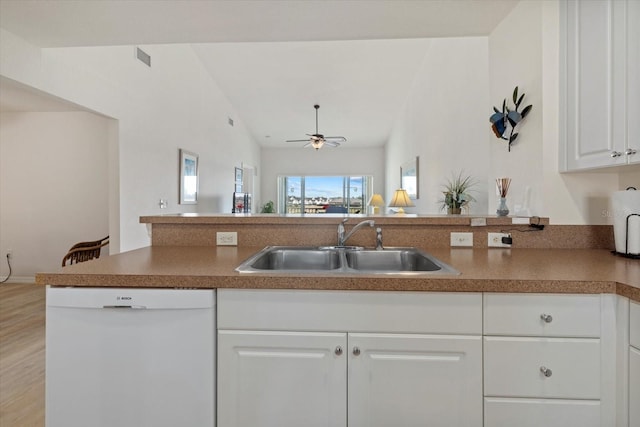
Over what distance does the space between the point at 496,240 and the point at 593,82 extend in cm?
84

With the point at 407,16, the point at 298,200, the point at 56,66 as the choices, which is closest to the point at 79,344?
the point at 407,16

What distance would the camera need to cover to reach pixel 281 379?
1.04 m

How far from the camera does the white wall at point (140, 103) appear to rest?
2477 millimetres

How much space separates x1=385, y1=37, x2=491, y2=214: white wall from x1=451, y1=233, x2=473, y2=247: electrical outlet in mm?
1244

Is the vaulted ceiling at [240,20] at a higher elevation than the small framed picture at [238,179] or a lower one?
higher

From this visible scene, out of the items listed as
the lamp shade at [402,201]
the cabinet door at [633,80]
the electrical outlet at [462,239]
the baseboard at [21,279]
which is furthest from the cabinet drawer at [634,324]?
the baseboard at [21,279]

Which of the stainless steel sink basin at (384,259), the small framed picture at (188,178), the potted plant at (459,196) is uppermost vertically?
the small framed picture at (188,178)

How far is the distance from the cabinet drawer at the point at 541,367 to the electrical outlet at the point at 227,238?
1.29m

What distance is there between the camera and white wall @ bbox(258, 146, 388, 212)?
9.27 meters

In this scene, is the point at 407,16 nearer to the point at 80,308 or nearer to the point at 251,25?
the point at 251,25

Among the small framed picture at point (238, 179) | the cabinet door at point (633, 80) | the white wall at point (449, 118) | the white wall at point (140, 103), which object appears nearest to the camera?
the cabinet door at point (633, 80)

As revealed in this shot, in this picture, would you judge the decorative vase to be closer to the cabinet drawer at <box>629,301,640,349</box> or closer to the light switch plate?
the light switch plate

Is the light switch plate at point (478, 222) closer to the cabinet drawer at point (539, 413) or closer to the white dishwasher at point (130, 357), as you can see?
the cabinet drawer at point (539, 413)

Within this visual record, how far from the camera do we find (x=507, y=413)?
1.00 meters
